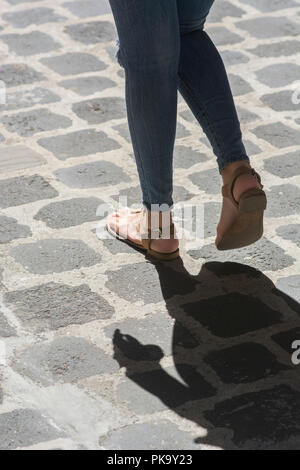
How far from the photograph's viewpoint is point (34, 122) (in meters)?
4.49

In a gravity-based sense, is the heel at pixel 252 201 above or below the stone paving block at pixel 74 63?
above

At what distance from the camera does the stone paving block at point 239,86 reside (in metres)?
4.78

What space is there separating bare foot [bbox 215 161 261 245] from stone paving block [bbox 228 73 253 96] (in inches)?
64.4

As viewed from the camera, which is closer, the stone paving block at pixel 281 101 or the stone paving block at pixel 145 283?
the stone paving block at pixel 145 283

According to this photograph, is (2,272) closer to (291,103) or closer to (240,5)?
(291,103)

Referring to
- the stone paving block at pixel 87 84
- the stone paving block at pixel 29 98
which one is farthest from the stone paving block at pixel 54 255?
the stone paving block at pixel 87 84

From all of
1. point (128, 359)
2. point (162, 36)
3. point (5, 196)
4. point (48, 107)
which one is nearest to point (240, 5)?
point (48, 107)

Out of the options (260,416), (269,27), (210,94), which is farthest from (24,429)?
(269,27)

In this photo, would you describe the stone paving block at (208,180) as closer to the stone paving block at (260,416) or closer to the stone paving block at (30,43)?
the stone paving block at (260,416)

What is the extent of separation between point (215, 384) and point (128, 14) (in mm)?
1125

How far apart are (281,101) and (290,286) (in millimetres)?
1700

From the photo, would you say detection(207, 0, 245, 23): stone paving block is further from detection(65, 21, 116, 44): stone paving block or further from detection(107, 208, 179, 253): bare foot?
detection(107, 208, 179, 253): bare foot

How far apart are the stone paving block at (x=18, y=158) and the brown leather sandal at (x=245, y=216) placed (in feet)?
3.81

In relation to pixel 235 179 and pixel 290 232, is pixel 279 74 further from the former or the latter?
pixel 235 179
